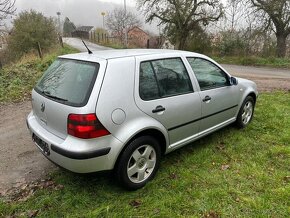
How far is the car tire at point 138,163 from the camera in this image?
3.05 m

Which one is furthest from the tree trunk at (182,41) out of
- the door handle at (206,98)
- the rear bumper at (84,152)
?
the rear bumper at (84,152)

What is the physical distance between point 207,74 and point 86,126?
2204 mm

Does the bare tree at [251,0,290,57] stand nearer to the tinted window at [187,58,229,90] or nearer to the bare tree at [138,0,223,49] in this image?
the bare tree at [138,0,223,49]

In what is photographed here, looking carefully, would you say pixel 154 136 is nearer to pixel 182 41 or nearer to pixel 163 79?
pixel 163 79

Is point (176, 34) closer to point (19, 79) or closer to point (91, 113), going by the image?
point (19, 79)

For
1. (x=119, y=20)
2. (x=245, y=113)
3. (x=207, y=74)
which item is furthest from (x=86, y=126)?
(x=119, y=20)

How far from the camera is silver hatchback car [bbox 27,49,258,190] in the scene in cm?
281

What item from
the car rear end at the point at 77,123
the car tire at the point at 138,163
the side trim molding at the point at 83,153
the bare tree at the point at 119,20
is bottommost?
the car tire at the point at 138,163

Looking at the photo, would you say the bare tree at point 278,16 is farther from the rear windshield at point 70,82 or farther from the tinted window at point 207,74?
the rear windshield at point 70,82

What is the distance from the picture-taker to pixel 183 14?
81.6ft

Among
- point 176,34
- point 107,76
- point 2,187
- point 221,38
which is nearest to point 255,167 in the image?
point 107,76

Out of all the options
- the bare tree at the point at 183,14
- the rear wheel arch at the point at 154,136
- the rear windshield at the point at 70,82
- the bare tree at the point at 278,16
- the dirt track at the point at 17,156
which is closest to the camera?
the rear windshield at the point at 70,82

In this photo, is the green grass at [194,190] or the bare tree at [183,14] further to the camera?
the bare tree at [183,14]

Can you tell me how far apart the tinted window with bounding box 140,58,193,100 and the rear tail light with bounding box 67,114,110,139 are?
0.65 meters
